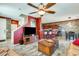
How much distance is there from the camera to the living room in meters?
2.79

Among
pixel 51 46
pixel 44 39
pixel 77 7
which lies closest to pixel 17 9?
pixel 44 39

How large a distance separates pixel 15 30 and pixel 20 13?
32cm

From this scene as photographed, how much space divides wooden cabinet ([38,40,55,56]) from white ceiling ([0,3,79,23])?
45 centimetres

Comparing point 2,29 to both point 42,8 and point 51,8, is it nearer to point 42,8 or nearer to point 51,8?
point 42,8

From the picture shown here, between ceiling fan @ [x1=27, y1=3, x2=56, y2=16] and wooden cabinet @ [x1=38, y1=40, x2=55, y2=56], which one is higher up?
ceiling fan @ [x1=27, y1=3, x2=56, y2=16]

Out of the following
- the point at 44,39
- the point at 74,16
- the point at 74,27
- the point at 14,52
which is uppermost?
the point at 74,16

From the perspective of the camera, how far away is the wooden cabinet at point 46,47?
279cm

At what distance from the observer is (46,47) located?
110 inches

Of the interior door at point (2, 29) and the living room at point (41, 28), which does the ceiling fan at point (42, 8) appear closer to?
the living room at point (41, 28)

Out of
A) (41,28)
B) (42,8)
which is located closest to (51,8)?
(42,8)

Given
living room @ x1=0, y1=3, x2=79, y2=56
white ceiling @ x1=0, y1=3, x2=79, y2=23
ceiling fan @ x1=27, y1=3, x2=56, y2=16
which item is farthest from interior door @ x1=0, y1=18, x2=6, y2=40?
ceiling fan @ x1=27, y1=3, x2=56, y2=16

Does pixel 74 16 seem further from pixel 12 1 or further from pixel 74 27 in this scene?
pixel 12 1

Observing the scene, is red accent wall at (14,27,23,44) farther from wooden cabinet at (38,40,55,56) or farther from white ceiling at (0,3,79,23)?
wooden cabinet at (38,40,55,56)

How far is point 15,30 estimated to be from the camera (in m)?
2.81
